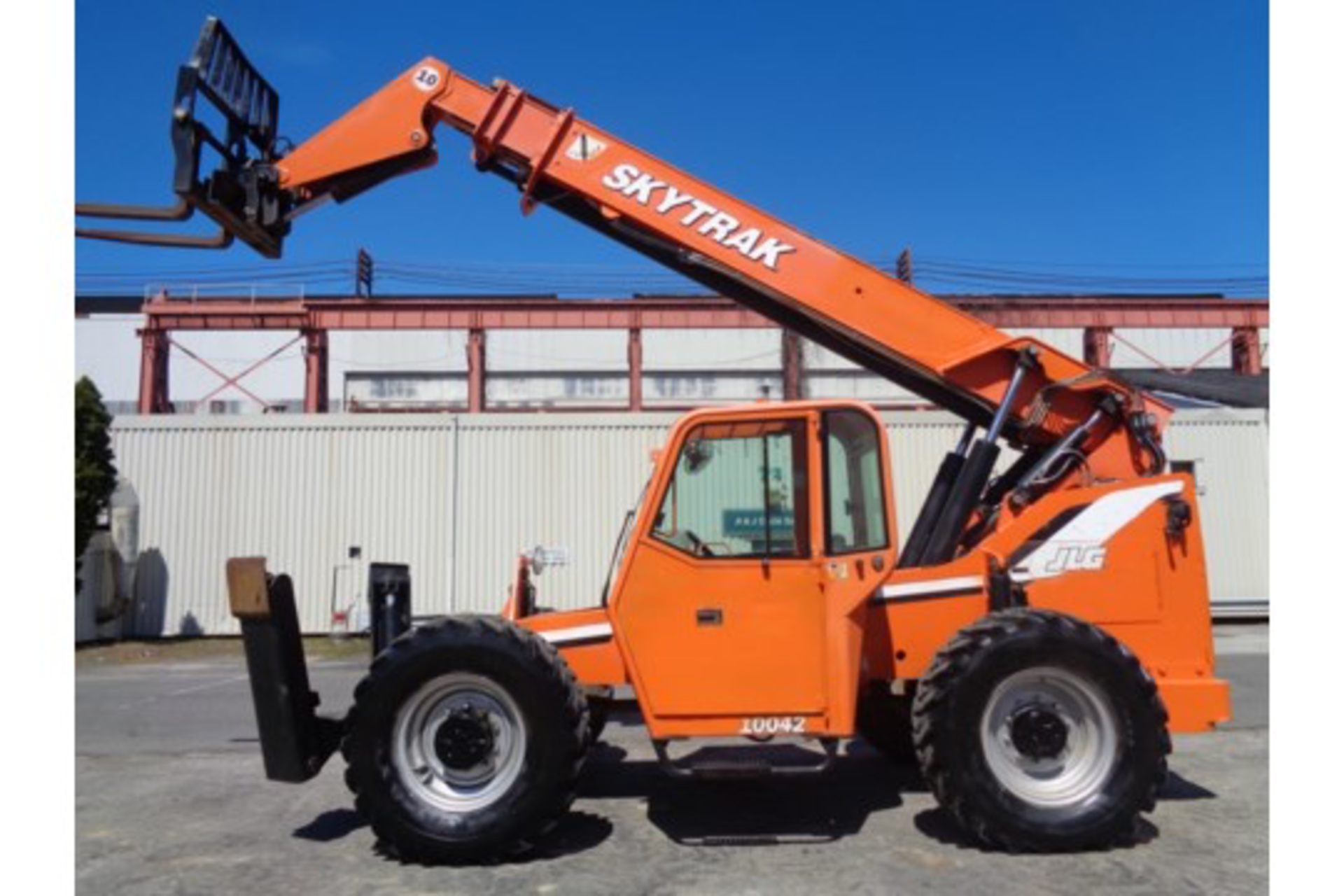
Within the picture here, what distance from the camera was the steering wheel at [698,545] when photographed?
5316mm

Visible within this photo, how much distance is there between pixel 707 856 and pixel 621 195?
3.94m

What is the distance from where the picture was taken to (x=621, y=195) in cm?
616

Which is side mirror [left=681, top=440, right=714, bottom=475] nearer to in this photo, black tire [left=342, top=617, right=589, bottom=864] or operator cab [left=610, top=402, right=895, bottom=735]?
operator cab [left=610, top=402, right=895, bottom=735]

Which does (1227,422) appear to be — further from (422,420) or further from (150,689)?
(150,689)

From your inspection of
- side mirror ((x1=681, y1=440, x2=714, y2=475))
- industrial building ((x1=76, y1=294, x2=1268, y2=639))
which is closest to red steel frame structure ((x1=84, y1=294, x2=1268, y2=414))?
industrial building ((x1=76, y1=294, x2=1268, y2=639))

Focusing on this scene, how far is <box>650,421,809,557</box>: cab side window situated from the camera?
5.32 m

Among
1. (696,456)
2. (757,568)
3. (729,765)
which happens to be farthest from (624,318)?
Answer: (729,765)

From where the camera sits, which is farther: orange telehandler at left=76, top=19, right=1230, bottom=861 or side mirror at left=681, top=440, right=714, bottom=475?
side mirror at left=681, top=440, right=714, bottom=475

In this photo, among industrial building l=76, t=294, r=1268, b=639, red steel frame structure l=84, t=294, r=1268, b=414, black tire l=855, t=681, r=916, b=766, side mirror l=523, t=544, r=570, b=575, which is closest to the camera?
side mirror l=523, t=544, r=570, b=575

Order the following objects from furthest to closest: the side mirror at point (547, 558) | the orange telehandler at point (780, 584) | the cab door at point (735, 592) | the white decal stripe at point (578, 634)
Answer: the side mirror at point (547, 558), the white decal stripe at point (578, 634), the cab door at point (735, 592), the orange telehandler at point (780, 584)

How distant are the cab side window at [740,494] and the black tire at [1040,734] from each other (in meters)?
1.10

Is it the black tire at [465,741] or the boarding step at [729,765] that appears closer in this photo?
the black tire at [465,741]

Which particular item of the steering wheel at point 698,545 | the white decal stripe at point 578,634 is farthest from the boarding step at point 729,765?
the steering wheel at point 698,545

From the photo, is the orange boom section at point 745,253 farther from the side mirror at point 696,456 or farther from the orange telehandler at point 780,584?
the side mirror at point 696,456
